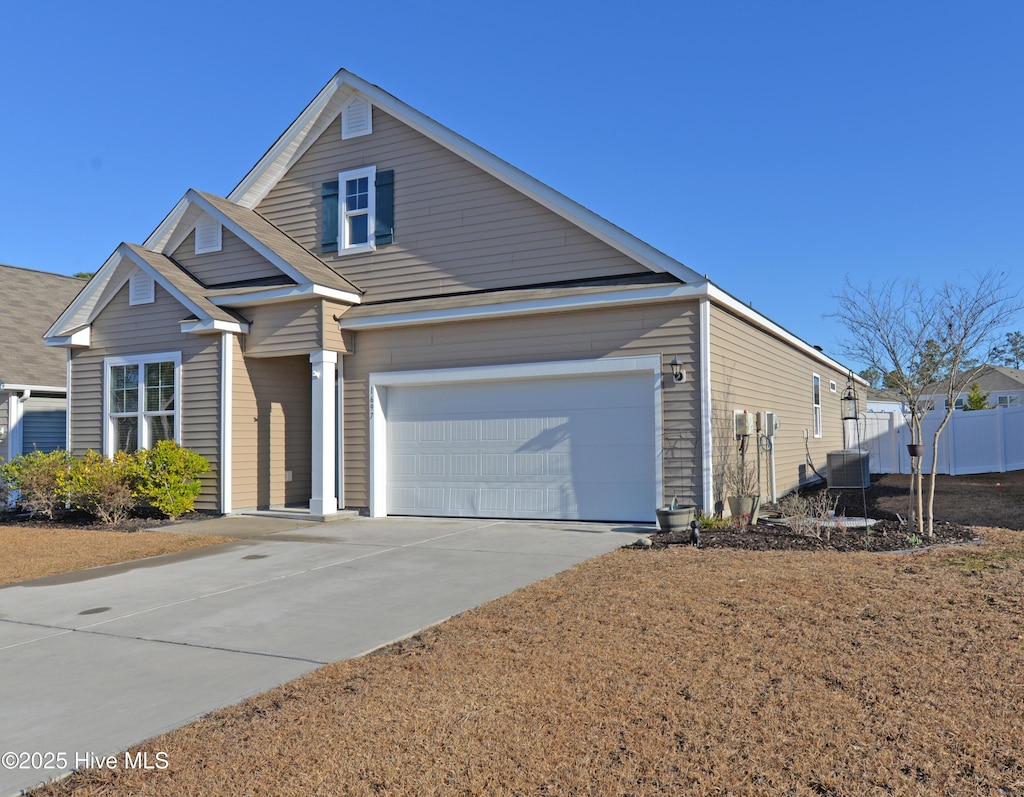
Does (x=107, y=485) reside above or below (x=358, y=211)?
below

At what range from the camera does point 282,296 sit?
43.9ft

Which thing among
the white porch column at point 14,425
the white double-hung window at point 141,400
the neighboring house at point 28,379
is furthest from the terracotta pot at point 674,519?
the white porch column at point 14,425

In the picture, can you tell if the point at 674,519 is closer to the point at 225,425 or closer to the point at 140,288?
the point at 225,425

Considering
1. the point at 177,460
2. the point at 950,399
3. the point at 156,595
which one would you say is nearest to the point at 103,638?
the point at 156,595

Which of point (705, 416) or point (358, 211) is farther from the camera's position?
point (358, 211)

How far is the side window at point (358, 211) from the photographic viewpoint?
14.4 metres

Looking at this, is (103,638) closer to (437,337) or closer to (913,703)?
(913,703)

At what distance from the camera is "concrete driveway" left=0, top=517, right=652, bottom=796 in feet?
15.3

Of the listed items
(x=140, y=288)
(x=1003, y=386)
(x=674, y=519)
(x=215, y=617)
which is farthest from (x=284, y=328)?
(x=1003, y=386)

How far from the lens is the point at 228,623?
673 cm

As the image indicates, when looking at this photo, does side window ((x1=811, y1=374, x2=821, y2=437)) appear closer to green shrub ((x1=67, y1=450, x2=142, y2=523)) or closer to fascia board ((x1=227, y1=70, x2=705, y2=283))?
fascia board ((x1=227, y1=70, x2=705, y2=283))

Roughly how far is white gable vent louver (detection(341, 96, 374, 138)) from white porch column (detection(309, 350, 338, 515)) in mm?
4250

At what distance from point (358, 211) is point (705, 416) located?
24.0 feet

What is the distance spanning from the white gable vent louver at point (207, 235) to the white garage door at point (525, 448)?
14.8 feet
